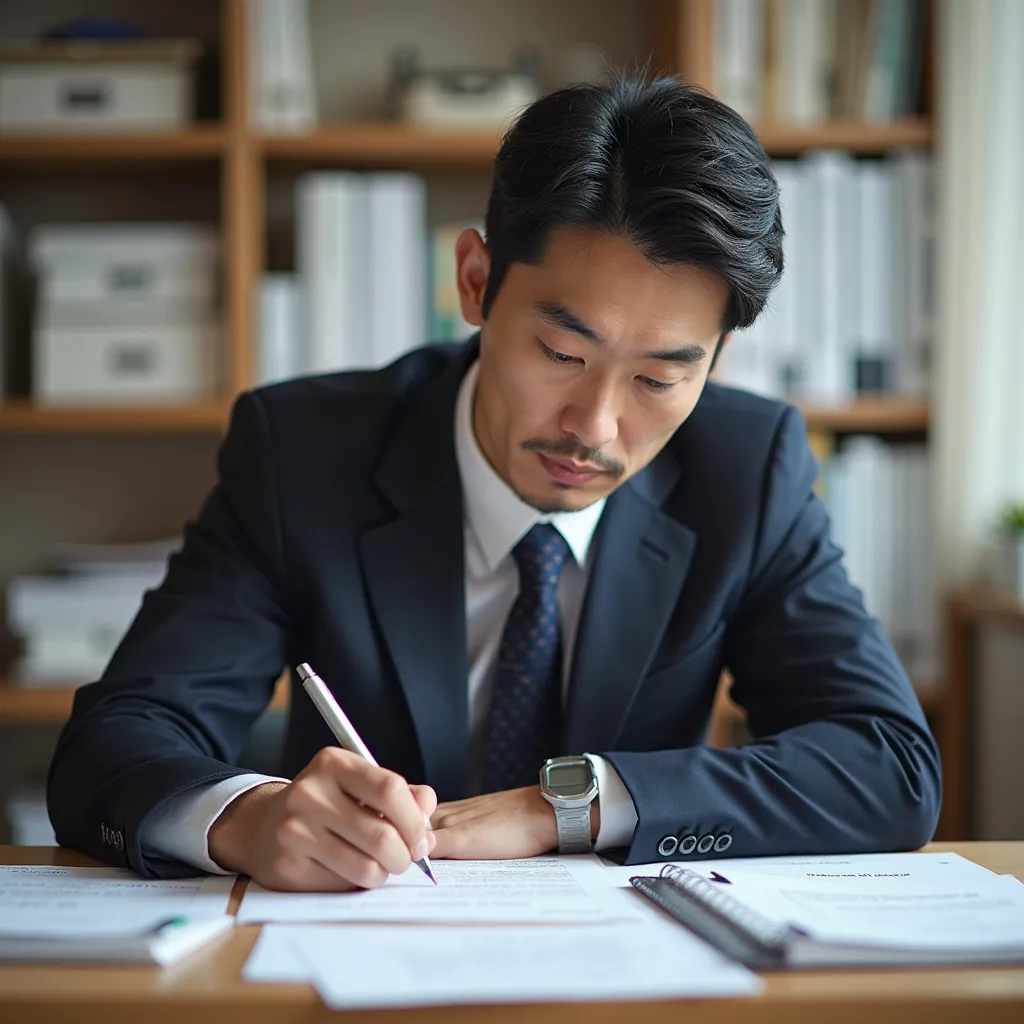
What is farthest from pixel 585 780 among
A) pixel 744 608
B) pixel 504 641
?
pixel 744 608

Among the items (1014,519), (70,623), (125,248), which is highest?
(125,248)

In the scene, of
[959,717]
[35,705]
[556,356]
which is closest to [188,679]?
[556,356]

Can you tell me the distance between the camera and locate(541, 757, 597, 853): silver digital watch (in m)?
1.07

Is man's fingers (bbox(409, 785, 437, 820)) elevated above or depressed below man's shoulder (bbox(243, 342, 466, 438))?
below

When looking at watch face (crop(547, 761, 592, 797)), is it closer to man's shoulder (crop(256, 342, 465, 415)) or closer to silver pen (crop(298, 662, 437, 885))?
silver pen (crop(298, 662, 437, 885))

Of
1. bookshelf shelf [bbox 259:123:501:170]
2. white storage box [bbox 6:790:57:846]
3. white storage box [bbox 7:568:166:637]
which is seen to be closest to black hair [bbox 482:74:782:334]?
bookshelf shelf [bbox 259:123:501:170]

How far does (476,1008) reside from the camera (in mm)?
693

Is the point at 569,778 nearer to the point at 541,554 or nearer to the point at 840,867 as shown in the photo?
the point at 840,867

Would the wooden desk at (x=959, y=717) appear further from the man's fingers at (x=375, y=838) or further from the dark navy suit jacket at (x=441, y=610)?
the man's fingers at (x=375, y=838)

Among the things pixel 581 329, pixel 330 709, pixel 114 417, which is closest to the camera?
pixel 330 709

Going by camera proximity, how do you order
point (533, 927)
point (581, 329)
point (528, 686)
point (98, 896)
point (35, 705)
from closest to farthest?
1. point (533, 927)
2. point (98, 896)
3. point (581, 329)
4. point (528, 686)
5. point (35, 705)

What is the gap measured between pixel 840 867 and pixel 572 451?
0.48 m

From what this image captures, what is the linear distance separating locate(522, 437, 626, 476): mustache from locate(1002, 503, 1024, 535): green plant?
4.46 feet

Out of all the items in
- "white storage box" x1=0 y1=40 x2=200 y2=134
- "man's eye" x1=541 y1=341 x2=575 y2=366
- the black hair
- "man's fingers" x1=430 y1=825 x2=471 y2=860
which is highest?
"white storage box" x1=0 y1=40 x2=200 y2=134
